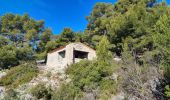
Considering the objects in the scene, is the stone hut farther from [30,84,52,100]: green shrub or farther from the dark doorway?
[30,84,52,100]: green shrub

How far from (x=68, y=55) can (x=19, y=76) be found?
19.6 ft

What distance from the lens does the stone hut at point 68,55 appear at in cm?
3130

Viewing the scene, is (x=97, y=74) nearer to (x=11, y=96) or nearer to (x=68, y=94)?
(x=68, y=94)

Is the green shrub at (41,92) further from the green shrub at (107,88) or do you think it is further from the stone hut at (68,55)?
the stone hut at (68,55)

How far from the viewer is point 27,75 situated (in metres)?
28.5

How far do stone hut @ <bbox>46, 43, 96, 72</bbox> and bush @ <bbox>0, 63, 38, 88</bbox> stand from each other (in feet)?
8.68

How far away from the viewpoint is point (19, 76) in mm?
29469

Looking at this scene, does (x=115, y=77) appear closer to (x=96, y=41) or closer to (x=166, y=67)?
(x=166, y=67)

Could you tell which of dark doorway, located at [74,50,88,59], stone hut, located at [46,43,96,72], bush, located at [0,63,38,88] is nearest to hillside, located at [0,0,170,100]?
bush, located at [0,63,38,88]

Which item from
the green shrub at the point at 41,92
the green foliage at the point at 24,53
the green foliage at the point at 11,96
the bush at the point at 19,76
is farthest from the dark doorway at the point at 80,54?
the green foliage at the point at 11,96

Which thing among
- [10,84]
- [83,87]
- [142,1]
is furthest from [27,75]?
[142,1]

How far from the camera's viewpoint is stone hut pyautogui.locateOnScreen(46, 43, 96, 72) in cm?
3130

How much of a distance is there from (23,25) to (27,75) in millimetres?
19146

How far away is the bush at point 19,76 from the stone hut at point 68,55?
8.68ft
